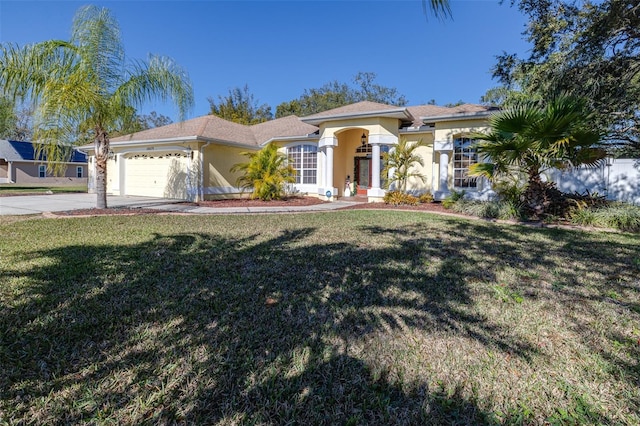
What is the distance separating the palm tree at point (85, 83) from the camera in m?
9.84

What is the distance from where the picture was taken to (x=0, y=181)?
38.2 metres

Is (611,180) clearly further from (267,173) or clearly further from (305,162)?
(267,173)

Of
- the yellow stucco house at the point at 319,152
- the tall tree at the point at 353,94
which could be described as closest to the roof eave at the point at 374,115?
the yellow stucco house at the point at 319,152

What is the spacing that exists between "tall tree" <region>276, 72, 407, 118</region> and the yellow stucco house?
2248 cm

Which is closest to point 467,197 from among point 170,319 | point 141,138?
point 170,319

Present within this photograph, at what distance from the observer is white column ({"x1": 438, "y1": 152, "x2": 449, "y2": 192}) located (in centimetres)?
1498

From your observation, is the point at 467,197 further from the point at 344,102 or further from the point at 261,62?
the point at 344,102

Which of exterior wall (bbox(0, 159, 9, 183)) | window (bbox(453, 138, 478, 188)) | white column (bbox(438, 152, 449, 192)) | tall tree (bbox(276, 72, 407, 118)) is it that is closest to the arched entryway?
white column (bbox(438, 152, 449, 192))

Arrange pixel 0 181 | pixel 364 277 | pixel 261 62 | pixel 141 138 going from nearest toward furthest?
1. pixel 364 277
2. pixel 141 138
3. pixel 261 62
4. pixel 0 181

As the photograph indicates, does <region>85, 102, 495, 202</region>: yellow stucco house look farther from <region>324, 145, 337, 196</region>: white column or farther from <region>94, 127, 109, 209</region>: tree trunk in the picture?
<region>94, 127, 109, 209</region>: tree trunk

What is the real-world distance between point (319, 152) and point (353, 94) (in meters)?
29.1

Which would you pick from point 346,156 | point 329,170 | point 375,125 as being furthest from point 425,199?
point 346,156

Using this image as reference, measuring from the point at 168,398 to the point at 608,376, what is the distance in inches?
133

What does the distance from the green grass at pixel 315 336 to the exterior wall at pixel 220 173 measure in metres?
11.1
